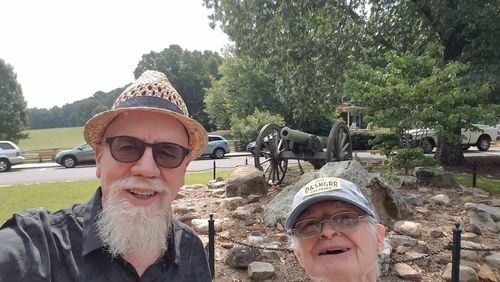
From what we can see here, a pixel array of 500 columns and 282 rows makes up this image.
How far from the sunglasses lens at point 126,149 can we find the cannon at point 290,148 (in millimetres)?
8073

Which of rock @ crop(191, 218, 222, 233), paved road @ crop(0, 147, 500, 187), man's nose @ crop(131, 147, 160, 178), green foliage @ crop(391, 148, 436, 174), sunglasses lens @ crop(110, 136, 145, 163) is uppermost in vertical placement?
sunglasses lens @ crop(110, 136, 145, 163)

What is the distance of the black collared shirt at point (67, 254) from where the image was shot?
4.58 ft

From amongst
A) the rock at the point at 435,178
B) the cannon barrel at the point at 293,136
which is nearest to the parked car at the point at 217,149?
the cannon barrel at the point at 293,136

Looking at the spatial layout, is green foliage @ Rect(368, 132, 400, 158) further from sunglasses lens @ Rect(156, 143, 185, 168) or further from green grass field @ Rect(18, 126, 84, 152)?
green grass field @ Rect(18, 126, 84, 152)

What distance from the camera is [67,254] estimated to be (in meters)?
1.51

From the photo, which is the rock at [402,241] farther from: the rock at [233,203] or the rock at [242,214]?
the rock at [233,203]

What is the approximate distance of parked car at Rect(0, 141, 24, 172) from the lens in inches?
773

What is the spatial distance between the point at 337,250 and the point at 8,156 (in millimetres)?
21692

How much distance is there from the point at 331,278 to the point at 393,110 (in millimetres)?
9033

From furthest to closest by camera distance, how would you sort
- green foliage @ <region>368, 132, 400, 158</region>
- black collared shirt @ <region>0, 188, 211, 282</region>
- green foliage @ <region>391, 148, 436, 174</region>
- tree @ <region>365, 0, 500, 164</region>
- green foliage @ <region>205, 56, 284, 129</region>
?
green foliage @ <region>205, 56, 284, 129</region> → tree @ <region>365, 0, 500, 164</region> → green foliage @ <region>368, 132, 400, 158</region> → green foliage @ <region>391, 148, 436, 174</region> → black collared shirt @ <region>0, 188, 211, 282</region>

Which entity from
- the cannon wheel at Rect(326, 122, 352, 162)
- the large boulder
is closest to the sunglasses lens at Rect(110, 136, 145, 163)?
the large boulder

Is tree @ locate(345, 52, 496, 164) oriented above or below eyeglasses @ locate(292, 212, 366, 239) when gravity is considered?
above

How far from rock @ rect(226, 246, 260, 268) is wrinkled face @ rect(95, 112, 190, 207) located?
342 cm

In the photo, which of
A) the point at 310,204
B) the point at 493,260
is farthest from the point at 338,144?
the point at 310,204
